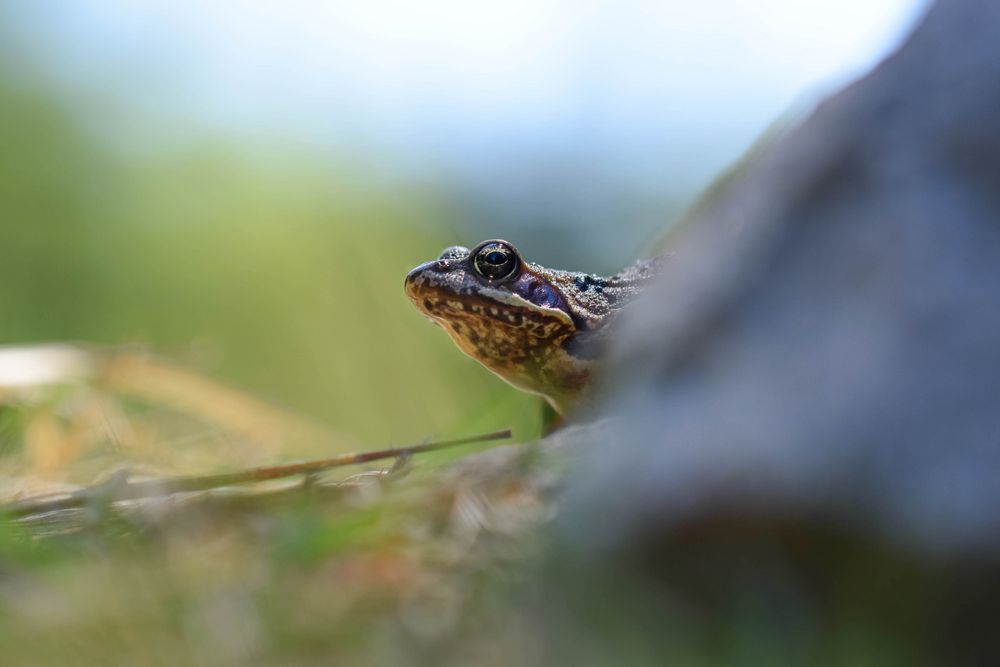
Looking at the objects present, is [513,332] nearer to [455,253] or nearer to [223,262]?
[455,253]

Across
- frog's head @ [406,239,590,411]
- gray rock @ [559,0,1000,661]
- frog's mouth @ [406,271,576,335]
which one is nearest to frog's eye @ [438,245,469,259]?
frog's head @ [406,239,590,411]

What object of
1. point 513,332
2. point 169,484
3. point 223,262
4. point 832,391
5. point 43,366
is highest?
point 832,391

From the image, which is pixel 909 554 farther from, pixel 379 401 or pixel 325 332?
pixel 325 332

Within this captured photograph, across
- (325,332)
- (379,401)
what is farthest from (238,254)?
(379,401)

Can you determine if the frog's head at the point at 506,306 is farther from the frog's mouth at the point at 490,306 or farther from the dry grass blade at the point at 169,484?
the dry grass blade at the point at 169,484

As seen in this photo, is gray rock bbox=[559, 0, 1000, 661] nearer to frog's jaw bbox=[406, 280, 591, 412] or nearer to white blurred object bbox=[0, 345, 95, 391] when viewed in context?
frog's jaw bbox=[406, 280, 591, 412]

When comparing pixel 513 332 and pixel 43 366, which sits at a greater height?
pixel 513 332

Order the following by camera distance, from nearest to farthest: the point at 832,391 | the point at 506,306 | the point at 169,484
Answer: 1. the point at 832,391
2. the point at 169,484
3. the point at 506,306

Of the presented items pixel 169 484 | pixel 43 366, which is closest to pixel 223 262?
pixel 43 366
